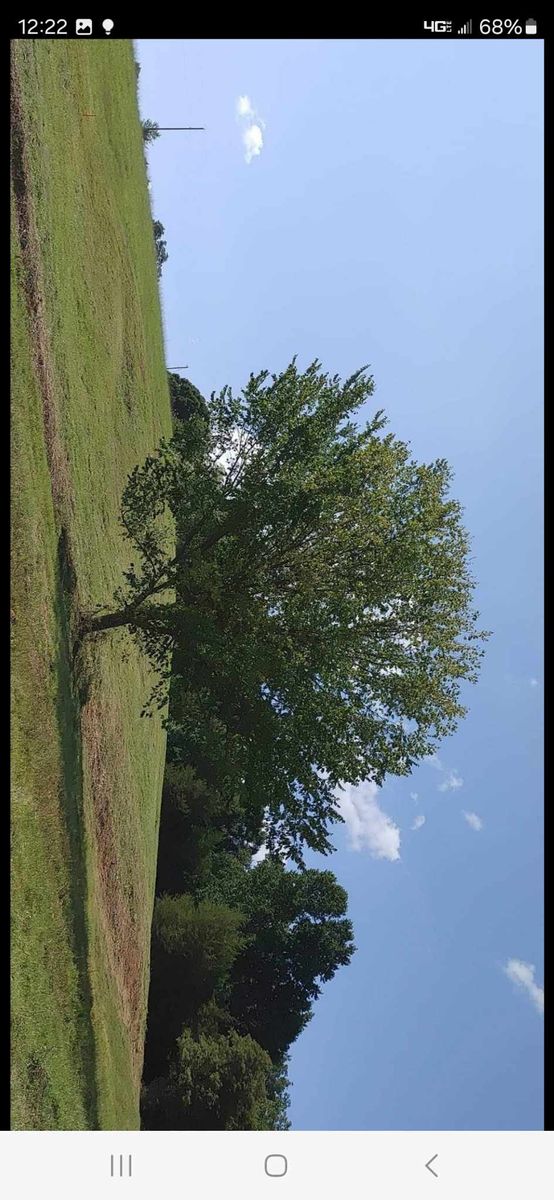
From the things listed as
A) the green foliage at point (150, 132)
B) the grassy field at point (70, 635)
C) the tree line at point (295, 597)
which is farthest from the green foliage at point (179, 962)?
the green foliage at point (150, 132)

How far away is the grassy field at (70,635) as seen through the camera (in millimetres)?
17641

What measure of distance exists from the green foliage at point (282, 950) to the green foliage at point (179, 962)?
11.5m

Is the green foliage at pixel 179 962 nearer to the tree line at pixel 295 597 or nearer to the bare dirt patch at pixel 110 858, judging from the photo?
the bare dirt patch at pixel 110 858

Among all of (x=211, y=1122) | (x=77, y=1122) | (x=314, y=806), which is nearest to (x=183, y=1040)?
(x=211, y=1122)

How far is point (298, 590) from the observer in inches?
862

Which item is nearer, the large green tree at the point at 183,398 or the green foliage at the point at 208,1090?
the green foliage at the point at 208,1090

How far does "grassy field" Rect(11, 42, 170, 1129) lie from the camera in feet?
57.9

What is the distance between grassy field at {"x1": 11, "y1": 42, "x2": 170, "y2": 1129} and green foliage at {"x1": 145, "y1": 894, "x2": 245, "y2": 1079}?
9439 millimetres

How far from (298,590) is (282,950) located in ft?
161

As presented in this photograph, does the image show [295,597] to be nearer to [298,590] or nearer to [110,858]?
[298,590]
